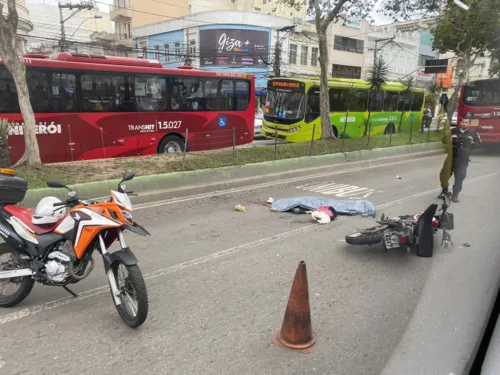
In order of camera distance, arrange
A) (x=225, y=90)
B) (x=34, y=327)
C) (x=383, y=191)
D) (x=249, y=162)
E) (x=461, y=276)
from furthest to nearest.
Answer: (x=225, y=90) → (x=249, y=162) → (x=383, y=191) → (x=461, y=276) → (x=34, y=327)

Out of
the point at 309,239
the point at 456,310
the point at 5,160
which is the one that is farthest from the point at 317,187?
the point at 5,160

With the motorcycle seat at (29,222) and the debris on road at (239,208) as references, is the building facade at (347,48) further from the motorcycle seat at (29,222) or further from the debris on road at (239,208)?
the motorcycle seat at (29,222)

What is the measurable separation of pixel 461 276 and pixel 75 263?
3.92 metres

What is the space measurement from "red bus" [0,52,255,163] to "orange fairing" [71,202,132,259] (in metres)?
7.29

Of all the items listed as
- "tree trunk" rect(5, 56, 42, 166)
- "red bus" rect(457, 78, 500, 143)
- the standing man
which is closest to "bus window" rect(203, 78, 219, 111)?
"tree trunk" rect(5, 56, 42, 166)

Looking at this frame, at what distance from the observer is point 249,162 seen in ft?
33.6

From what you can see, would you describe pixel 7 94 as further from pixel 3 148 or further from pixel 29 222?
pixel 29 222

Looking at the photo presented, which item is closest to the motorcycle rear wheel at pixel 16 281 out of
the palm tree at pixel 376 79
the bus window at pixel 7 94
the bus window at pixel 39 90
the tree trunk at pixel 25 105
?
the tree trunk at pixel 25 105

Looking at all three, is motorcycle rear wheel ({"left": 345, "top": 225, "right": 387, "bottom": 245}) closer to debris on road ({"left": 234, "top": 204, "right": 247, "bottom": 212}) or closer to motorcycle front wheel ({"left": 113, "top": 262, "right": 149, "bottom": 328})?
debris on road ({"left": 234, "top": 204, "right": 247, "bottom": 212})

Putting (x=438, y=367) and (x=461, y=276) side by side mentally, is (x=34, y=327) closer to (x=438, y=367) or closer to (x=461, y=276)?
(x=438, y=367)

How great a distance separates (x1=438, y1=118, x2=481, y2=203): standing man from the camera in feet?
16.2

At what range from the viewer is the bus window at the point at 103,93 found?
10617mm

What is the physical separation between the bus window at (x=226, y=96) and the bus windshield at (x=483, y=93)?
1059 cm

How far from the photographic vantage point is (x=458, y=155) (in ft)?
20.3
